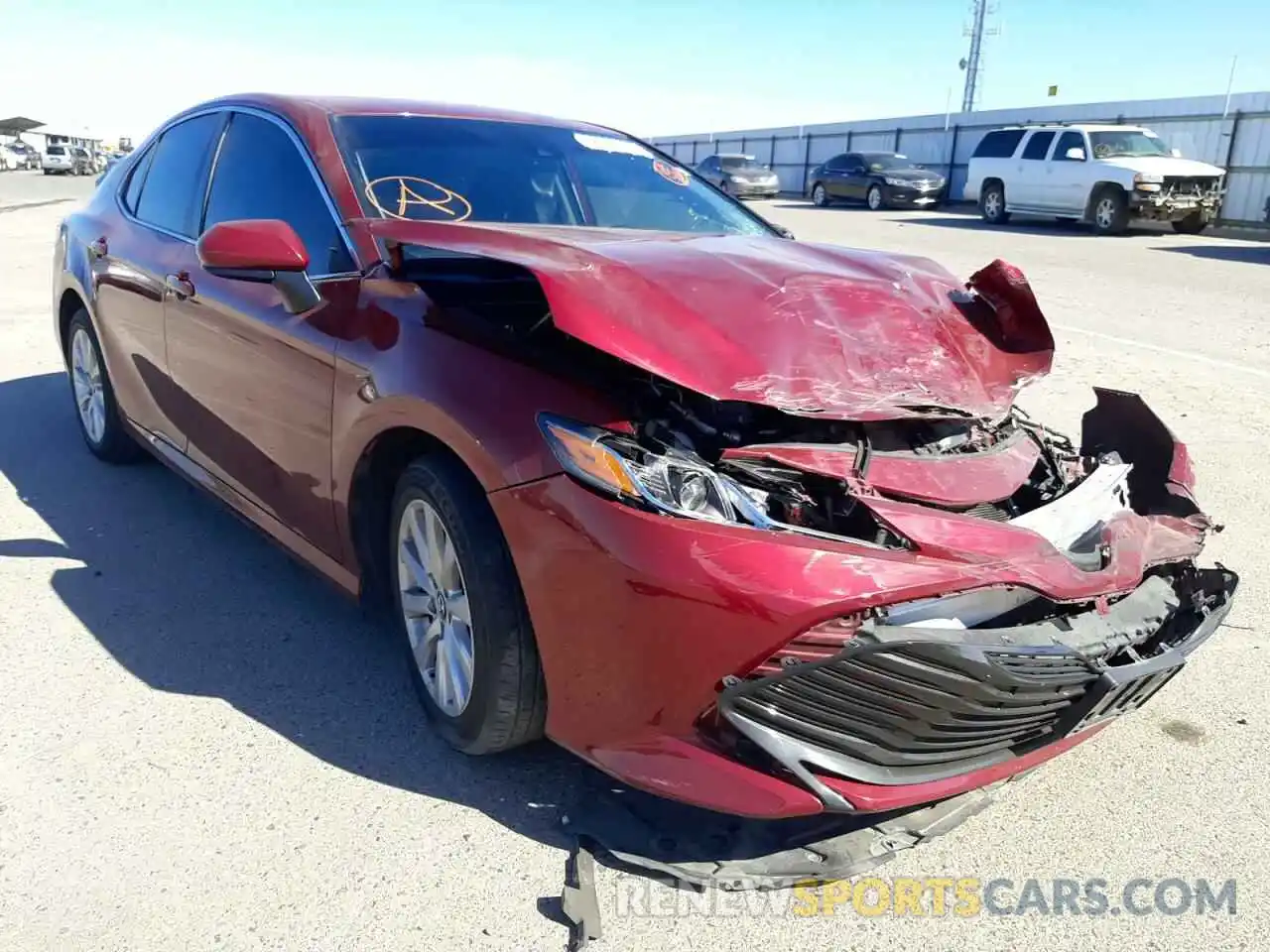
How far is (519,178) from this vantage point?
11.5 ft

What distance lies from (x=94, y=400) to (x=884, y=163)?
24.6 metres

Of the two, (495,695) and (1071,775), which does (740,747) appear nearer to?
(495,695)

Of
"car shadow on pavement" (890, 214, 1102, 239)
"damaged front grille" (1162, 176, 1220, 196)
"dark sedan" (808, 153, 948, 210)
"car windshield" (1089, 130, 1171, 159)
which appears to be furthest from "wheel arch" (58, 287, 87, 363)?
"dark sedan" (808, 153, 948, 210)

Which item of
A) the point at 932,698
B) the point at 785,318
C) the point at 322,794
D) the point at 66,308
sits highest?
the point at 785,318

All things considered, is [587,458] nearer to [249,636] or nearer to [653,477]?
[653,477]

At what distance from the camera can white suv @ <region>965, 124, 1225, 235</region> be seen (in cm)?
1797

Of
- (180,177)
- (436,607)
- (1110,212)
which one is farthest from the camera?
(1110,212)

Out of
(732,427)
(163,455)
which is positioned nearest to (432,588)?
(732,427)

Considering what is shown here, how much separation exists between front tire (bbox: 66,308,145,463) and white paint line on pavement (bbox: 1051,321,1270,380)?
700 centimetres

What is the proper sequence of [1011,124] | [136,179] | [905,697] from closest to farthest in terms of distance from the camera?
[905,697] → [136,179] → [1011,124]

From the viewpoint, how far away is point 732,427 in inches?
91.1

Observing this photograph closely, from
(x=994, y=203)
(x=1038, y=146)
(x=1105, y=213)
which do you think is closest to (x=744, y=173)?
(x=994, y=203)

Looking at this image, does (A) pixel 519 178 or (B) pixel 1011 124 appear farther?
(B) pixel 1011 124

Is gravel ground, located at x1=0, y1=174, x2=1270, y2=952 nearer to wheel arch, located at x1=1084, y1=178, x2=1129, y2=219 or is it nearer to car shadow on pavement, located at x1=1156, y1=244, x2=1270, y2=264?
car shadow on pavement, located at x1=1156, y1=244, x2=1270, y2=264
